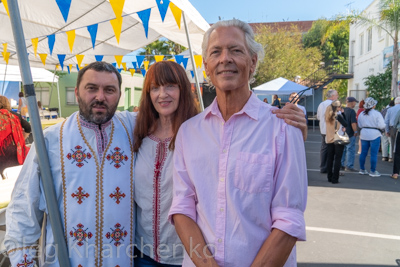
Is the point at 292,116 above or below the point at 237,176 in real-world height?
above

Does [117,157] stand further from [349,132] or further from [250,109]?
[349,132]

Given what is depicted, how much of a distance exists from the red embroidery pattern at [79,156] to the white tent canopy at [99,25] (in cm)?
235

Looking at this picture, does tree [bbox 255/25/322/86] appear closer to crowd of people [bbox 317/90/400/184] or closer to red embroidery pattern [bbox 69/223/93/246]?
crowd of people [bbox 317/90/400/184]

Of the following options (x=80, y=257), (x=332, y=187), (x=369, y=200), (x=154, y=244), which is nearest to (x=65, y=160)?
(x=80, y=257)

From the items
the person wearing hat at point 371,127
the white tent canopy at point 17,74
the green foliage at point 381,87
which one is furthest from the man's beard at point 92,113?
the green foliage at point 381,87

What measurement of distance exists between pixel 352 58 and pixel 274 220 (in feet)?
92.1

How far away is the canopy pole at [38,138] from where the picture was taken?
5.24 ft

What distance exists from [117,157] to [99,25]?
576 centimetres

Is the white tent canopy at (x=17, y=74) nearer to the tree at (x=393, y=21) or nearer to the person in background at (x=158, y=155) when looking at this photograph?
the person in background at (x=158, y=155)

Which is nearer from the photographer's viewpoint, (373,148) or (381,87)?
(373,148)

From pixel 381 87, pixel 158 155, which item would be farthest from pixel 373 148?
pixel 381 87

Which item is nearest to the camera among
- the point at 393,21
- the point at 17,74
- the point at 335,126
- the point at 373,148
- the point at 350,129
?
the point at 335,126

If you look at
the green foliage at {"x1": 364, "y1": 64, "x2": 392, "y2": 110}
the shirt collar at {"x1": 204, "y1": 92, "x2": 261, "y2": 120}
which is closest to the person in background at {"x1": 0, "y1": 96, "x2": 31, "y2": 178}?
the shirt collar at {"x1": 204, "y1": 92, "x2": 261, "y2": 120}

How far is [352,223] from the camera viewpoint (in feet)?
15.3
